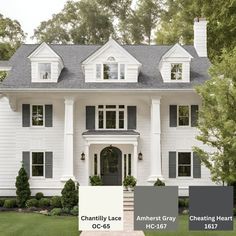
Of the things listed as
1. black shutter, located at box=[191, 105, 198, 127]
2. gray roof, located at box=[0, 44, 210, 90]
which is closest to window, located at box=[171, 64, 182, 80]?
gray roof, located at box=[0, 44, 210, 90]

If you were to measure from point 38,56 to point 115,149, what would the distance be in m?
6.26

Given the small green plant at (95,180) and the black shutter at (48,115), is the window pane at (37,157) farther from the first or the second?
the small green plant at (95,180)

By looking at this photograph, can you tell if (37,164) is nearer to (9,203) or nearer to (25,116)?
(25,116)

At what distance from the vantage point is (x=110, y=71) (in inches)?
1081

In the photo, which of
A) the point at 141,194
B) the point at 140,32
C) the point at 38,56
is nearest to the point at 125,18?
the point at 140,32

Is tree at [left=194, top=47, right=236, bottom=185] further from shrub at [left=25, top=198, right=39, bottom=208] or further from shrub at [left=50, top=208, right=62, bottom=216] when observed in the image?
shrub at [left=25, top=198, right=39, bottom=208]

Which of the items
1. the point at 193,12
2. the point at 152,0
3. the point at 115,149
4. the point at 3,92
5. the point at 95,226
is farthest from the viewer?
the point at 152,0

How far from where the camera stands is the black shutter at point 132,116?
27812 mm

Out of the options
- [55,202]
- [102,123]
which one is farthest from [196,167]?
[55,202]

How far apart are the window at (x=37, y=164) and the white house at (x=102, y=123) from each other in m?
0.05

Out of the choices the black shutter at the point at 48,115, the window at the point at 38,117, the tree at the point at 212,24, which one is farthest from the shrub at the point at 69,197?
the tree at the point at 212,24

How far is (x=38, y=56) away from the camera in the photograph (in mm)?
27312

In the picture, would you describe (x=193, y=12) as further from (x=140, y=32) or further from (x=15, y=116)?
(x=15, y=116)

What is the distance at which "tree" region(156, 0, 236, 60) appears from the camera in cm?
3981
